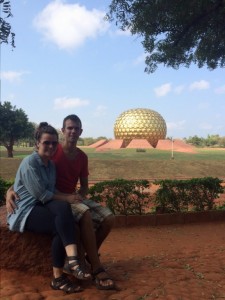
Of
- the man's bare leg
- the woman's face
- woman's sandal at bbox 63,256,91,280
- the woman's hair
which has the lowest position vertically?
woman's sandal at bbox 63,256,91,280

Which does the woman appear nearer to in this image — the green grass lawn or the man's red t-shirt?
the man's red t-shirt

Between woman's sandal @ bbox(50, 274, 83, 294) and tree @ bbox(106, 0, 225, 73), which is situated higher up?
tree @ bbox(106, 0, 225, 73)

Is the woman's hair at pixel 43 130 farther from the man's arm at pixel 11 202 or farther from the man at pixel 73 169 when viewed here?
the man's arm at pixel 11 202

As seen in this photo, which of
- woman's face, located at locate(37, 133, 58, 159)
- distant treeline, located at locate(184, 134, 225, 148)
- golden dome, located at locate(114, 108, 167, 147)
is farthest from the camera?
distant treeline, located at locate(184, 134, 225, 148)

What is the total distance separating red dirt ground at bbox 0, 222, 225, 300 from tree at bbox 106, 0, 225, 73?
485cm

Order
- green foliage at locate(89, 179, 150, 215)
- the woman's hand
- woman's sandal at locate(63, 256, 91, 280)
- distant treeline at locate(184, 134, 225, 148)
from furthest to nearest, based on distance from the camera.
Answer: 1. distant treeline at locate(184, 134, 225, 148)
2. green foliage at locate(89, 179, 150, 215)
3. the woman's hand
4. woman's sandal at locate(63, 256, 91, 280)

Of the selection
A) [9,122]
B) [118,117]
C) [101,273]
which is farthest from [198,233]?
[118,117]

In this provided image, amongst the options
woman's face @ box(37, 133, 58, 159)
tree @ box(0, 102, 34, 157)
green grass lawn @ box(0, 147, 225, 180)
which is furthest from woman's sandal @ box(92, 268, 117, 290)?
tree @ box(0, 102, 34, 157)

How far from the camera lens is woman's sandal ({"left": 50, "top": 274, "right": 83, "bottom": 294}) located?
3064 millimetres

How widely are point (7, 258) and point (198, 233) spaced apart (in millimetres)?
4047

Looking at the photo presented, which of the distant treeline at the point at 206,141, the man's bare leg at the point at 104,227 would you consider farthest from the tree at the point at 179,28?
the distant treeline at the point at 206,141

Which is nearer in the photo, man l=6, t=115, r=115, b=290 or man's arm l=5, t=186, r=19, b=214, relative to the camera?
man's arm l=5, t=186, r=19, b=214

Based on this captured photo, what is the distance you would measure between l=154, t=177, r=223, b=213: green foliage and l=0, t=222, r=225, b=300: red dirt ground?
158 centimetres

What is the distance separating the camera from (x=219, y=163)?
2295 cm
